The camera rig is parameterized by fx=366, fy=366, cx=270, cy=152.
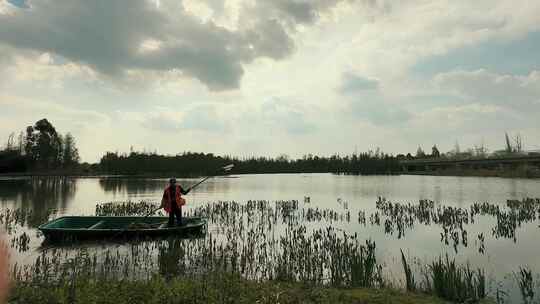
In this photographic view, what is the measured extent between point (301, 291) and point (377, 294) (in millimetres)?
1861

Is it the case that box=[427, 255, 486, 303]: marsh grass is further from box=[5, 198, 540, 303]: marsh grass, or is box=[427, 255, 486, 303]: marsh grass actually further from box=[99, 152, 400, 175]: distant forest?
box=[99, 152, 400, 175]: distant forest

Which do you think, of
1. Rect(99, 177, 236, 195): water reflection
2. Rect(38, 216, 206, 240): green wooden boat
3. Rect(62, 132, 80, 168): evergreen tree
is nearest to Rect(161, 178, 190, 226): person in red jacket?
Rect(38, 216, 206, 240): green wooden boat

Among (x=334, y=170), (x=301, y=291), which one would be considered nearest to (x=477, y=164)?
(x=334, y=170)

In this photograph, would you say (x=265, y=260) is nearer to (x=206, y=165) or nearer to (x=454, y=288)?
(x=454, y=288)

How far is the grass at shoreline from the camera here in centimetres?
790

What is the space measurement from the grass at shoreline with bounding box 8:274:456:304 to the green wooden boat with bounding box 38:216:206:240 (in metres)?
8.03

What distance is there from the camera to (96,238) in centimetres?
1739

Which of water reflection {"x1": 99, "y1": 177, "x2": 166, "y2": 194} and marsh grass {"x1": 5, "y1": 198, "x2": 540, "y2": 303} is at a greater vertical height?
water reflection {"x1": 99, "y1": 177, "x2": 166, "y2": 194}

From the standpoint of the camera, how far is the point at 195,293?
26.7 ft

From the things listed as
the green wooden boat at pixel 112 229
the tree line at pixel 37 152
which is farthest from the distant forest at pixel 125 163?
the green wooden boat at pixel 112 229

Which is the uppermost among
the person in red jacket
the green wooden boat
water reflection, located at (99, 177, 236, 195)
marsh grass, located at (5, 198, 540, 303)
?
the person in red jacket

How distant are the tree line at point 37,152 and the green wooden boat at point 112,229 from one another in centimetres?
9300

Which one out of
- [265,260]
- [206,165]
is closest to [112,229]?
[265,260]

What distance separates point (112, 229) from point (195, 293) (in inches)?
427
